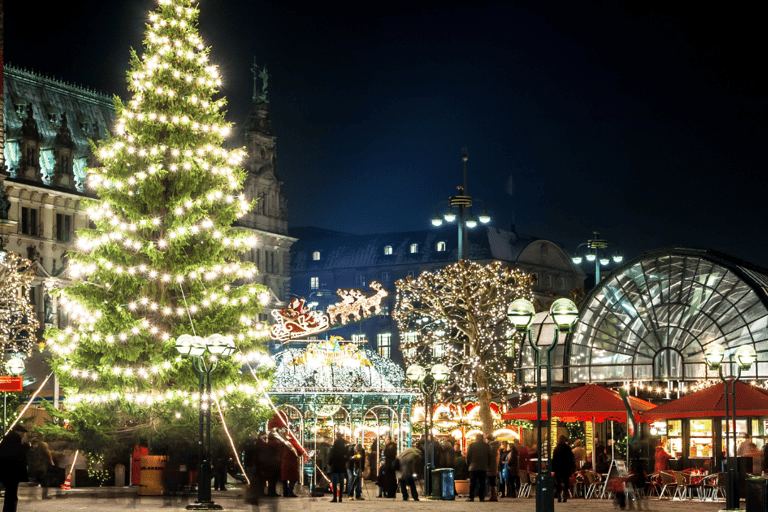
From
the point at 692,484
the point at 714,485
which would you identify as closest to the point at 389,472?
the point at 692,484

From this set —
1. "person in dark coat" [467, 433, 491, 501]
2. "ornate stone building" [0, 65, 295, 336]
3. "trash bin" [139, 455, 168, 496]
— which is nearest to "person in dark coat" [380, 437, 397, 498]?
"person in dark coat" [467, 433, 491, 501]

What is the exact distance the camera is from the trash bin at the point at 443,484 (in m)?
28.0

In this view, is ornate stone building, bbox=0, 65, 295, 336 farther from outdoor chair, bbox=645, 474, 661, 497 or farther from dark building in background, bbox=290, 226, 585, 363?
outdoor chair, bbox=645, 474, 661, 497

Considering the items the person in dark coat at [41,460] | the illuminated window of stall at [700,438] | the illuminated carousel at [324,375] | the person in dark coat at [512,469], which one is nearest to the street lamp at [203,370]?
the person in dark coat at [41,460]

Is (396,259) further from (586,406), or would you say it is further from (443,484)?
(443,484)

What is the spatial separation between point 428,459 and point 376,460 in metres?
6.69

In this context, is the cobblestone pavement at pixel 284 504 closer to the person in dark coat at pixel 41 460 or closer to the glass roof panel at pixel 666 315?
the person in dark coat at pixel 41 460

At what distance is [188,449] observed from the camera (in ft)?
83.9

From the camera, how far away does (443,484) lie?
28.1m

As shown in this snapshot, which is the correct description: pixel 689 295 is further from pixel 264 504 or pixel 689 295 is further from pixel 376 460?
pixel 264 504

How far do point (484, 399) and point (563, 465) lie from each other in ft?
43.2

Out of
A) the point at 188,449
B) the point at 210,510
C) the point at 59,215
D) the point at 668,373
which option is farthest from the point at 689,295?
the point at 59,215

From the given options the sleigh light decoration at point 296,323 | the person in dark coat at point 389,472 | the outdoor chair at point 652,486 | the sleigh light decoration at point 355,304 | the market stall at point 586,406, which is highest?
the sleigh light decoration at point 355,304

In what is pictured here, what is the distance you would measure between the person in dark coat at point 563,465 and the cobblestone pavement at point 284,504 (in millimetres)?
588
